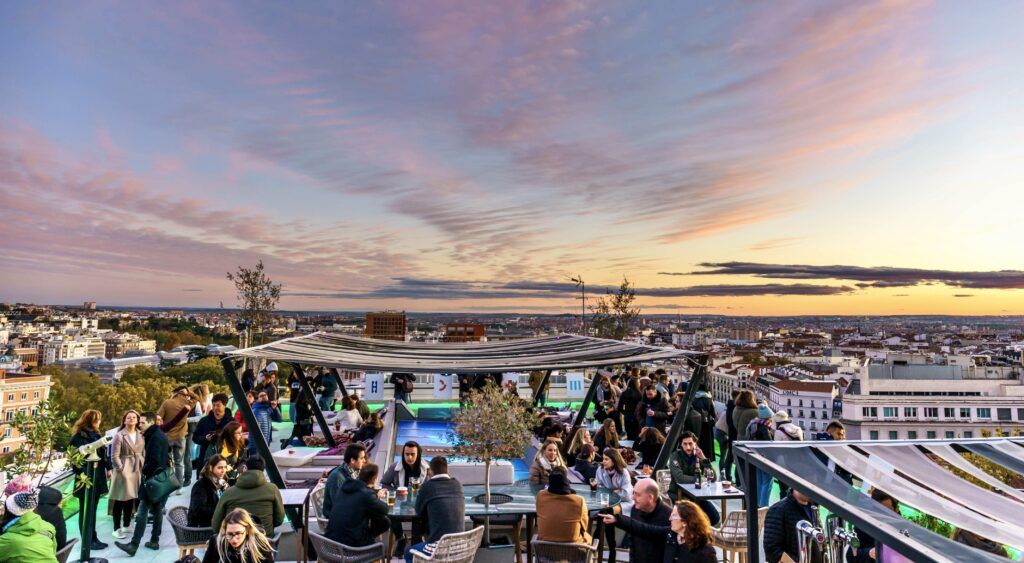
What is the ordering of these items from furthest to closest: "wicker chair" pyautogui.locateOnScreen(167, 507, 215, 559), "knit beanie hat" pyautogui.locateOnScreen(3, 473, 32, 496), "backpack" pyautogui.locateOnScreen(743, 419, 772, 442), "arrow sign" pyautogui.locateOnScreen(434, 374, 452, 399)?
"arrow sign" pyautogui.locateOnScreen(434, 374, 452, 399) < "backpack" pyautogui.locateOnScreen(743, 419, 772, 442) < "wicker chair" pyautogui.locateOnScreen(167, 507, 215, 559) < "knit beanie hat" pyautogui.locateOnScreen(3, 473, 32, 496)

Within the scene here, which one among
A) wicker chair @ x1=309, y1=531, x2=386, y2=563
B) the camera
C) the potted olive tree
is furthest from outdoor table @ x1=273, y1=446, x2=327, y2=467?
wicker chair @ x1=309, y1=531, x2=386, y2=563

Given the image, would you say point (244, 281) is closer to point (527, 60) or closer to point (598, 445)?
point (527, 60)

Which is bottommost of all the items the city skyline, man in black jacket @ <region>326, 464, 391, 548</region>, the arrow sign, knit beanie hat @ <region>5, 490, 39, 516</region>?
the arrow sign

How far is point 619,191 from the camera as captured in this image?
1057 inches

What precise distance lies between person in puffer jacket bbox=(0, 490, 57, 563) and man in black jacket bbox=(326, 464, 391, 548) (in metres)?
1.75

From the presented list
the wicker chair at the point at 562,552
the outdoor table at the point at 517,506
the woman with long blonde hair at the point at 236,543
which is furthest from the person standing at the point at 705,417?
the woman with long blonde hair at the point at 236,543

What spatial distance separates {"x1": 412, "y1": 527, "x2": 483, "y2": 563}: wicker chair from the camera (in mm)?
4199

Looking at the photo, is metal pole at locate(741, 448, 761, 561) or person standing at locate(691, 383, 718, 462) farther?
person standing at locate(691, 383, 718, 462)

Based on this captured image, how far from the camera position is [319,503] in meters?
5.41

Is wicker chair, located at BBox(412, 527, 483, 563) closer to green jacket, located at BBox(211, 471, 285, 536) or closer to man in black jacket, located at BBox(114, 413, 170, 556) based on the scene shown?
green jacket, located at BBox(211, 471, 285, 536)

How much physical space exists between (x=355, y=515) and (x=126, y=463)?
2886mm

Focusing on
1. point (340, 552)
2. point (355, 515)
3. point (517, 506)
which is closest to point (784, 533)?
point (517, 506)

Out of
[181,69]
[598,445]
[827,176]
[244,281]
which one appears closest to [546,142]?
[827,176]

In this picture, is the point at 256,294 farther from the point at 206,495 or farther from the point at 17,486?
the point at 17,486
